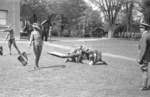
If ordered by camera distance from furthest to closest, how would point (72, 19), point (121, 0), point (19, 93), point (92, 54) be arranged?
point (72, 19), point (121, 0), point (92, 54), point (19, 93)

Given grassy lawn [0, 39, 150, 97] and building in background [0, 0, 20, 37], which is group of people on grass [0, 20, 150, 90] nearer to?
grassy lawn [0, 39, 150, 97]

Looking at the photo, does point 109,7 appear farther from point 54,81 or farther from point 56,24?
point 54,81

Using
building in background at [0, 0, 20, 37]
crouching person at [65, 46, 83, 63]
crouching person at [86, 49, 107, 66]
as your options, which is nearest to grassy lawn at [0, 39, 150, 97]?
crouching person at [86, 49, 107, 66]

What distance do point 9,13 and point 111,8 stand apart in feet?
66.8

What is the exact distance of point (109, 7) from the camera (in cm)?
4400

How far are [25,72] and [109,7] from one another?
35580mm

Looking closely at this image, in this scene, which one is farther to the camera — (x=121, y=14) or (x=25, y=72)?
(x=121, y=14)

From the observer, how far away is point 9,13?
93.7ft

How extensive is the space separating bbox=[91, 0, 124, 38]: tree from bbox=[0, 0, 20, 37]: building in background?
63.0 feet

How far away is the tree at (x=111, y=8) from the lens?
43.6m

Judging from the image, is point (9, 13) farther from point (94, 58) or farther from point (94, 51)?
point (94, 58)

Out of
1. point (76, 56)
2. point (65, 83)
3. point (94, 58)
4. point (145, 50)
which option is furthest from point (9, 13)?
point (145, 50)

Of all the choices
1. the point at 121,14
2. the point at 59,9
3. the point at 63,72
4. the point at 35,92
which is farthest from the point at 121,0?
the point at 35,92

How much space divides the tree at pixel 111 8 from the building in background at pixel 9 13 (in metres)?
19.2
